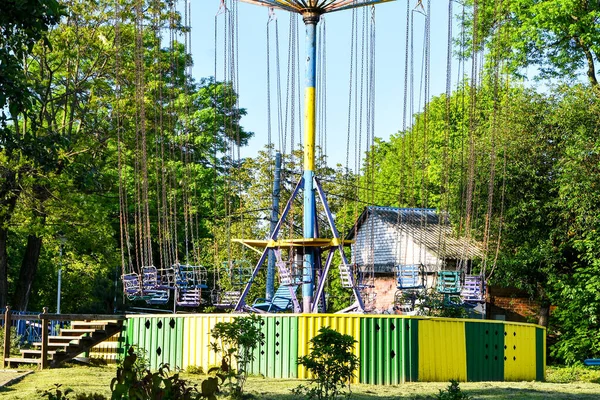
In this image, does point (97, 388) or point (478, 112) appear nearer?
point (97, 388)

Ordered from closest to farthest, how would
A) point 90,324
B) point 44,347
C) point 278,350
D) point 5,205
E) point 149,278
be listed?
point 278,350
point 44,347
point 149,278
point 90,324
point 5,205

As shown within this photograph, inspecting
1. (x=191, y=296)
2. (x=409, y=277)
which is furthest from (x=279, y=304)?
(x=409, y=277)

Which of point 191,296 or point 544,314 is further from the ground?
point 191,296

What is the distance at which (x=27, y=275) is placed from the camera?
34.5 metres

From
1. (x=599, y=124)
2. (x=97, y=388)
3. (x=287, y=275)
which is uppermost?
(x=599, y=124)

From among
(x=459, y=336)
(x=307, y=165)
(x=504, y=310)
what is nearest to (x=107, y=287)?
(x=504, y=310)

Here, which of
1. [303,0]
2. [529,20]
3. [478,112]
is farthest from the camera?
[478,112]

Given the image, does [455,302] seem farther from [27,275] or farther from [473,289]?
[27,275]

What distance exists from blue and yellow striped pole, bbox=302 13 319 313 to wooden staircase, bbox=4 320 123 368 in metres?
4.36

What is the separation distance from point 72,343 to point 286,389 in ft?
24.5

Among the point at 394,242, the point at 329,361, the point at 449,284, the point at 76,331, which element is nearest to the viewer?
the point at 329,361

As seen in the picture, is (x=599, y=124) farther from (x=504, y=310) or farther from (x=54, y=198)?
(x=54, y=198)

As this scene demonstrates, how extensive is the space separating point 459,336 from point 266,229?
22.7m

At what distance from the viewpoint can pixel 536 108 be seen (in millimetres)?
35219
